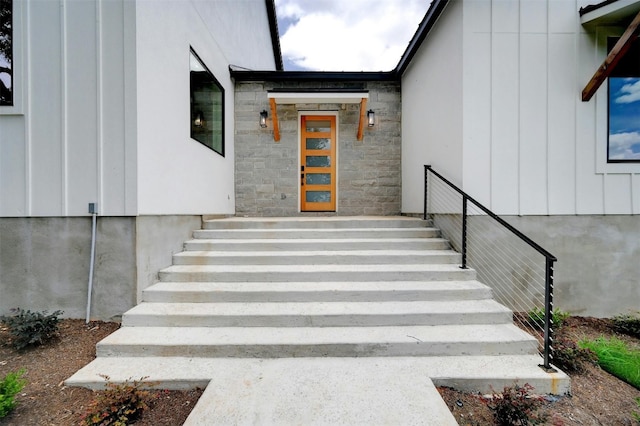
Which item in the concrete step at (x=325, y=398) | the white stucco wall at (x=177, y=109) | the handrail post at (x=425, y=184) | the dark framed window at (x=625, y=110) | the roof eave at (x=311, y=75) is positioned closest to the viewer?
the concrete step at (x=325, y=398)

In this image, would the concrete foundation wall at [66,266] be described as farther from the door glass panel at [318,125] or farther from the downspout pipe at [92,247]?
the door glass panel at [318,125]

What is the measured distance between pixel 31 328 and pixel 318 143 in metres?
5.23

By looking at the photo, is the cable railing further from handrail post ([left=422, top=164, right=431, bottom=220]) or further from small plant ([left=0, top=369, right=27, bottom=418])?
small plant ([left=0, top=369, right=27, bottom=418])

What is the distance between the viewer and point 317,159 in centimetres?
621

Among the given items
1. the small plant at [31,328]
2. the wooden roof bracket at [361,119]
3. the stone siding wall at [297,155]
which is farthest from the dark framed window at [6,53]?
the wooden roof bracket at [361,119]

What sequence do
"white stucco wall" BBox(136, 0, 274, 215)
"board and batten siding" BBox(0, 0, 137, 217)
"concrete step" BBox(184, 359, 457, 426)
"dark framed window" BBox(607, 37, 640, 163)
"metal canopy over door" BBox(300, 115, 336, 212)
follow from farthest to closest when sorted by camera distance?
"metal canopy over door" BBox(300, 115, 336, 212) → "dark framed window" BBox(607, 37, 640, 163) → "white stucco wall" BBox(136, 0, 274, 215) → "board and batten siding" BBox(0, 0, 137, 217) → "concrete step" BBox(184, 359, 457, 426)

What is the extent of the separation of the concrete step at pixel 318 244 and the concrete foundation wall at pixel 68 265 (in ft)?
3.06

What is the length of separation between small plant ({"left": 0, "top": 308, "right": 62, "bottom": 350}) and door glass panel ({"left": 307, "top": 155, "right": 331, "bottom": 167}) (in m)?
4.75

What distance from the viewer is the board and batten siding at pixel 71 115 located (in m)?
2.96

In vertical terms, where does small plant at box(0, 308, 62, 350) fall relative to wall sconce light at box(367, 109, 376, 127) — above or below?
below

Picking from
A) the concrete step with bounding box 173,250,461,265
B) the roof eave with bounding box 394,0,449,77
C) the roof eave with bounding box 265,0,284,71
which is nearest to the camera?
the concrete step with bounding box 173,250,461,265

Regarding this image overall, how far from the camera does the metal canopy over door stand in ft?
20.3

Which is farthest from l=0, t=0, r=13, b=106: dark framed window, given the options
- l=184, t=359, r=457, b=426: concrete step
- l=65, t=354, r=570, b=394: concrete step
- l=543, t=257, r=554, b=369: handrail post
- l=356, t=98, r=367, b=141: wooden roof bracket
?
l=543, t=257, r=554, b=369: handrail post

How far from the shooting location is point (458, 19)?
3736 mm
